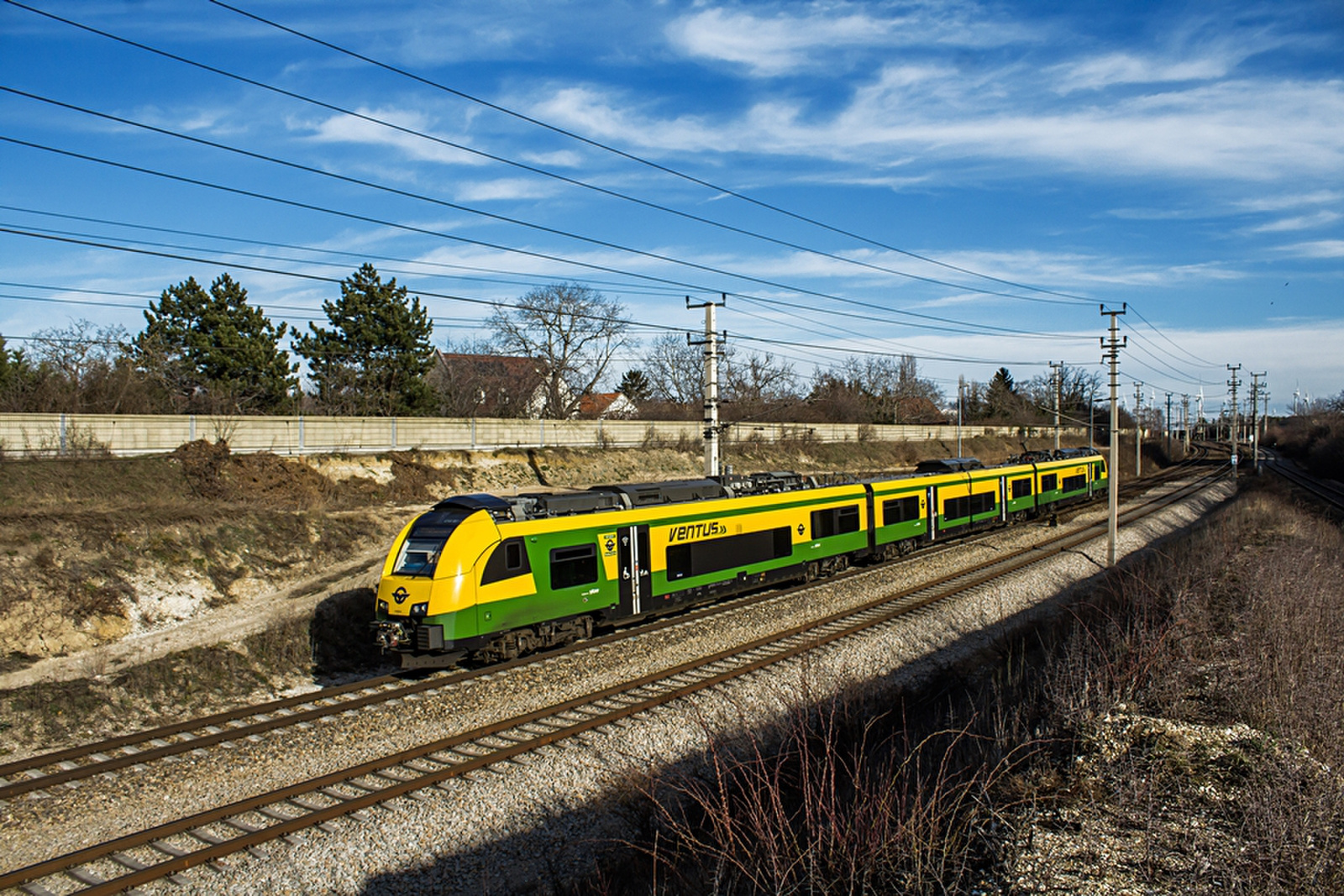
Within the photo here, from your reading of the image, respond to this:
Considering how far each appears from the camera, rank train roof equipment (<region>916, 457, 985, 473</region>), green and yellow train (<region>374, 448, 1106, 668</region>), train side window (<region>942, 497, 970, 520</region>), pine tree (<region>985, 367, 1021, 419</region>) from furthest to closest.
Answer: pine tree (<region>985, 367, 1021, 419</region>), train roof equipment (<region>916, 457, 985, 473</region>), train side window (<region>942, 497, 970, 520</region>), green and yellow train (<region>374, 448, 1106, 668</region>)

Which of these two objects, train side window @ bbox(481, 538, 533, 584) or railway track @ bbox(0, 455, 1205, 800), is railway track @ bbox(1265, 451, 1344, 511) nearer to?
train side window @ bbox(481, 538, 533, 584)

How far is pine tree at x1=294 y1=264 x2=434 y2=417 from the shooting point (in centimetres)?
4116

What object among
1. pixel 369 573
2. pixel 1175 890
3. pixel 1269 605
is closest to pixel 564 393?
pixel 369 573

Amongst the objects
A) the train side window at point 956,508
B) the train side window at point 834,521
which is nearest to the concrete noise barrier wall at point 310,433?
the train side window at point 956,508

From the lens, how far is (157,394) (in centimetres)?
3167

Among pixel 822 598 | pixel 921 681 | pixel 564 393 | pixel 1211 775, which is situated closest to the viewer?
pixel 1211 775

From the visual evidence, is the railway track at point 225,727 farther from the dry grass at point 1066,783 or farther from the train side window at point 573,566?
the dry grass at point 1066,783

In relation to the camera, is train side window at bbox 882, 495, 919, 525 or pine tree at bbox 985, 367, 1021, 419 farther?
pine tree at bbox 985, 367, 1021, 419

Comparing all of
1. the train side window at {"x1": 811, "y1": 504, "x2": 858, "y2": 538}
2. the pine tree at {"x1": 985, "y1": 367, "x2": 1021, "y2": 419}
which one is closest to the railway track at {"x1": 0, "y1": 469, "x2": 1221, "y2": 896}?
the train side window at {"x1": 811, "y1": 504, "x2": 858, "y2": 538}

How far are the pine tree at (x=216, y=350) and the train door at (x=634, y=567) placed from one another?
81.9 feet

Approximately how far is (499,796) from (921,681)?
7742 millimetres

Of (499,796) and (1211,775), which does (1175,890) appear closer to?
(1211,775)

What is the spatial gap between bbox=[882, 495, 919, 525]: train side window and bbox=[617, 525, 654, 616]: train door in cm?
1096

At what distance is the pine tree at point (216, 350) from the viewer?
113 ft
